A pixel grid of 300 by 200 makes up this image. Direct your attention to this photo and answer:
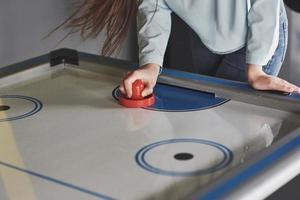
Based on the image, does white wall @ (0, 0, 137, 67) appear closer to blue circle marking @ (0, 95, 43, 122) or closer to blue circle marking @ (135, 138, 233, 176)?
blue circle marking @ (0, 95, 43, 122)

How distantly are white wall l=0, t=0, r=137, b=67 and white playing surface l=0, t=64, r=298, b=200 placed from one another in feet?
2.50

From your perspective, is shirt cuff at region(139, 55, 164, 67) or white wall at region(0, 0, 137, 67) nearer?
shirt cuff at region(139, 55, 164, 67)

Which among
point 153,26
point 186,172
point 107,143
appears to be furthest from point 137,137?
point 153,26

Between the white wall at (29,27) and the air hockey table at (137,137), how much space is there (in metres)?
0.66

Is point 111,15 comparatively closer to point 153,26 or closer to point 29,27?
point 153,26

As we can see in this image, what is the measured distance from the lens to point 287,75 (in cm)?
240

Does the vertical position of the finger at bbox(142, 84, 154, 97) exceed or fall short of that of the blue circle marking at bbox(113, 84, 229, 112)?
it exceeds it

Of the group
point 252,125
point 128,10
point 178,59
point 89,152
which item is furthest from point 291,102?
point 178,59

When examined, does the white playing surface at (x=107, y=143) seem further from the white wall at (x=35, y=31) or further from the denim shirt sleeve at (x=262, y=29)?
the white wall at (x=35, y=31)

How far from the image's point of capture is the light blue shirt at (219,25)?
1.26m

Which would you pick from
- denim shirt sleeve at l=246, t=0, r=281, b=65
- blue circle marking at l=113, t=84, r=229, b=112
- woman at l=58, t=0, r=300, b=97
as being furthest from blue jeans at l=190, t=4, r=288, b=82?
blue circle marking at l=113, t=84, r=229, b=112

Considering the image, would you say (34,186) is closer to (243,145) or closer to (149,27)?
(243,145)

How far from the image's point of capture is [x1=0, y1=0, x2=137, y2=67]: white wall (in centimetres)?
A: 200

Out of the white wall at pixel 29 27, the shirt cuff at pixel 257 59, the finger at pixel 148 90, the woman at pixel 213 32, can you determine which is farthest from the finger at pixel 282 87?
the white wall at pixel 29 27
